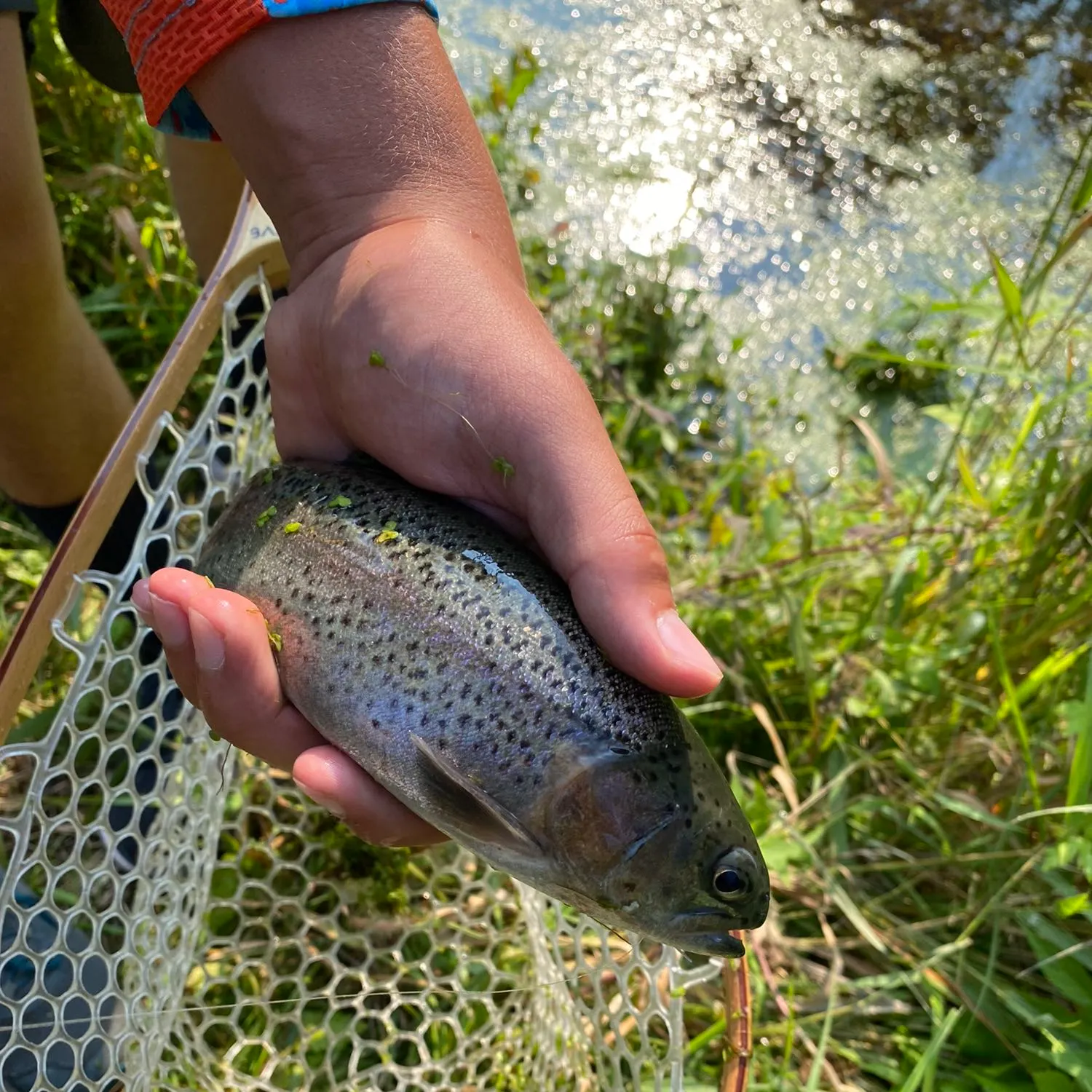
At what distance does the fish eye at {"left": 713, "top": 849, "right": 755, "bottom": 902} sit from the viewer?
1.61 meters

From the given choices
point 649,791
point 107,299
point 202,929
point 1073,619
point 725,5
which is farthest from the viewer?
point 725,5

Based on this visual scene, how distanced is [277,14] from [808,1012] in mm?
2923

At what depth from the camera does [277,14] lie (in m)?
1.87

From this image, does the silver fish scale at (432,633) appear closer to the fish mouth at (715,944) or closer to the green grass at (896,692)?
the fish mouth at (715,944)

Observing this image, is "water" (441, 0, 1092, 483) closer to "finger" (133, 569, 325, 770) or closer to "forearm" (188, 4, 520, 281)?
"forearm" (188, 4, 520, 281)

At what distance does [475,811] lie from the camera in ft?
5.32

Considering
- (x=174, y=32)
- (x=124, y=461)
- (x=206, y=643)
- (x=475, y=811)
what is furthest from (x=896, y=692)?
(x=174, y=32)

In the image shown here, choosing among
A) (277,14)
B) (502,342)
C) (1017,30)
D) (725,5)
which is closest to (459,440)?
(502,342)

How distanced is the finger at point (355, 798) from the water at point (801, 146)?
308 centimetres

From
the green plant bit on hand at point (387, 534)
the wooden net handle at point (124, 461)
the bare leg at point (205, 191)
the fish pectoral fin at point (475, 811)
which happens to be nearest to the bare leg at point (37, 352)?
the wooden net handle at point (124, 461)

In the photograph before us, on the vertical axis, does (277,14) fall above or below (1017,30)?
below

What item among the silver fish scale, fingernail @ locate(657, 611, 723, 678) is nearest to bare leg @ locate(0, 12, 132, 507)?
the silver fish scale

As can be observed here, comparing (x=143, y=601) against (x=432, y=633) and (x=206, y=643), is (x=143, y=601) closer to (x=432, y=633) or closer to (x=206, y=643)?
(x=206, y=643)

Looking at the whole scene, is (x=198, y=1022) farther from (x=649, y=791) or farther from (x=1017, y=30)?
(x=1017, y=30)
